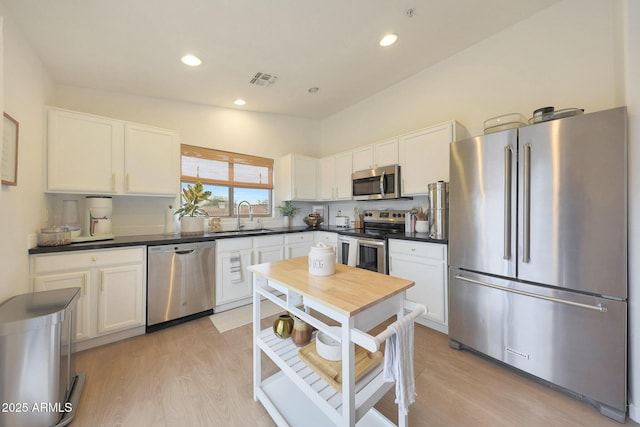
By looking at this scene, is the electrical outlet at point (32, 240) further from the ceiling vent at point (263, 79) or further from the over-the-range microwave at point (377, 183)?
the over-the-range microwave at point (377, 183)

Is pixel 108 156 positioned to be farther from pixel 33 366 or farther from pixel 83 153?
pixel 33 366

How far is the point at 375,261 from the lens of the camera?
112 inches

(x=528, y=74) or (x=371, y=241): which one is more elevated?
(x=528, y=74)

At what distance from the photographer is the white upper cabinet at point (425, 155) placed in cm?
250

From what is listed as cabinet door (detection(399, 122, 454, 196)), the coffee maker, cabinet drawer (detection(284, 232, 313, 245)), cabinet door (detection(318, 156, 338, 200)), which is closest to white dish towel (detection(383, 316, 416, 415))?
cabinet door (detection(399, 122, 454, 196))

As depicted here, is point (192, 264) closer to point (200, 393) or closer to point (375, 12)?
point (200, 393)

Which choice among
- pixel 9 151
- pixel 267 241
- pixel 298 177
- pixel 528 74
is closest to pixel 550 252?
pixel 528 74

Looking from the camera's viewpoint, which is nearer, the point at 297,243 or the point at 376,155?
the point at 376,155

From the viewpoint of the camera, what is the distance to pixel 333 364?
4.00 ft

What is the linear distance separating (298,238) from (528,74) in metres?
3.16

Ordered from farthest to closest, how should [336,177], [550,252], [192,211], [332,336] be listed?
[336,177] → [192,211] → [550,252] → [332,336]

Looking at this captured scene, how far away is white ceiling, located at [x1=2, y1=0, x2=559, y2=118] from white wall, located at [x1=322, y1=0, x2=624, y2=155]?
147mm

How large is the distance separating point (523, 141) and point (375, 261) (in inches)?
70.4

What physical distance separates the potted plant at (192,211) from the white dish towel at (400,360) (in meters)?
2.77
